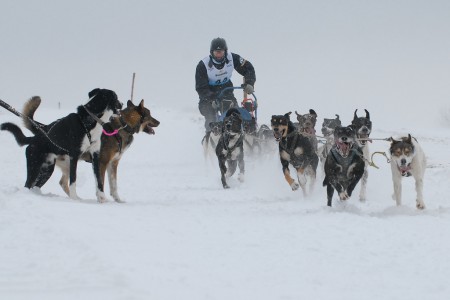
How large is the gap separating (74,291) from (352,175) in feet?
14.9

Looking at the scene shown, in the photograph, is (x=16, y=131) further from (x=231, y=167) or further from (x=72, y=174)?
(x=231, y=167)

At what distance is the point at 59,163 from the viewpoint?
6219 mm

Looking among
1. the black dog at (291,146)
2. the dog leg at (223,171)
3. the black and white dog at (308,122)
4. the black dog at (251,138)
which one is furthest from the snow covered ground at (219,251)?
the black dog at (251,138)

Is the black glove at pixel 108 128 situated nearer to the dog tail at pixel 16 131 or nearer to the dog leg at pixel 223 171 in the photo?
the dog tail at pixel 16 131

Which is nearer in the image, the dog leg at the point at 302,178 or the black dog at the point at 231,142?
the dog leg at the point at 302,178

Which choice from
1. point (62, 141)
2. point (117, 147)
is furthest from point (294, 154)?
point (62, 141)

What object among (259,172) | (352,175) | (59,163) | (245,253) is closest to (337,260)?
(245,253)

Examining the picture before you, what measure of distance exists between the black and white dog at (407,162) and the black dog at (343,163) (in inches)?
17.0

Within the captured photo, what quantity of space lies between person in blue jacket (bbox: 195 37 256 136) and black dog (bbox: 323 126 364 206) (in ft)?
13.0

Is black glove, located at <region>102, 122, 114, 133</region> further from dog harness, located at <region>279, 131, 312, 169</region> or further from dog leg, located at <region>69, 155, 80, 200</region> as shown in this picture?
dog harness, located at <region>279, 131, 312, 169</region>

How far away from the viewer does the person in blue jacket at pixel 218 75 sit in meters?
10.4

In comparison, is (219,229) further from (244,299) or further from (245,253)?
(244,299)

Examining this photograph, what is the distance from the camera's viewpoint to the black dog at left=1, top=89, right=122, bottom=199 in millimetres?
5902

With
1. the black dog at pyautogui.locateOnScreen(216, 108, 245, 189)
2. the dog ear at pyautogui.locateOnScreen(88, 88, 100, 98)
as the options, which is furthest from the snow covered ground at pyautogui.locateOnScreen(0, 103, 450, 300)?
the black dog at pyautogui.locateOnScreen(216, 108, 245, 189)
